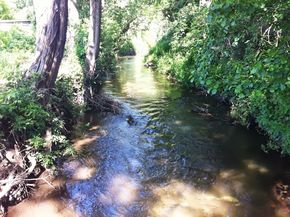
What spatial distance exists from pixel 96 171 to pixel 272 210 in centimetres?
335

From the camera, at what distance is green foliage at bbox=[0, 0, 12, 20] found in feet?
78.1

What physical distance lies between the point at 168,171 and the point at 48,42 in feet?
12.0

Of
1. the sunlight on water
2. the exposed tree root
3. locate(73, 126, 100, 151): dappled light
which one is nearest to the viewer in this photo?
the exposed tree root

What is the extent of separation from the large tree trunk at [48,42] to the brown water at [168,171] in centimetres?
194

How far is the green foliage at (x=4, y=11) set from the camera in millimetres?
23800

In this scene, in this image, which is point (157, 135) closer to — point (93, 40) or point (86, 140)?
point (86, 140)

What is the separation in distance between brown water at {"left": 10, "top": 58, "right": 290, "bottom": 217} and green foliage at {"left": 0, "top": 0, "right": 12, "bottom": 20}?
732 inches

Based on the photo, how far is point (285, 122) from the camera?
5855mm

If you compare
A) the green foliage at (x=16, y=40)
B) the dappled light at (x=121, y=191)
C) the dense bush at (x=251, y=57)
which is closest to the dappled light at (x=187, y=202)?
the dappled light at (x=121, y=191)

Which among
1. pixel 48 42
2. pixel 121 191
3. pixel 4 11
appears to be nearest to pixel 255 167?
pixel 121 191

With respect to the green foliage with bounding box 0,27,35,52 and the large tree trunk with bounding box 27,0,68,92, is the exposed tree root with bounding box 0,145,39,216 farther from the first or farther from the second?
the green foliage with bounding box 0,27,35,52

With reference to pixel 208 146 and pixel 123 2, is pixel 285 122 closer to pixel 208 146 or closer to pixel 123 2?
pixel 208 146

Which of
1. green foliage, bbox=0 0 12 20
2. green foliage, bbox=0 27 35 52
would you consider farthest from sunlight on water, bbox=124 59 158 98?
green foliage, bbox=0 0 12 20

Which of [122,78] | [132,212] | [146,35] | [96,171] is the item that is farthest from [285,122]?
[146,35]
